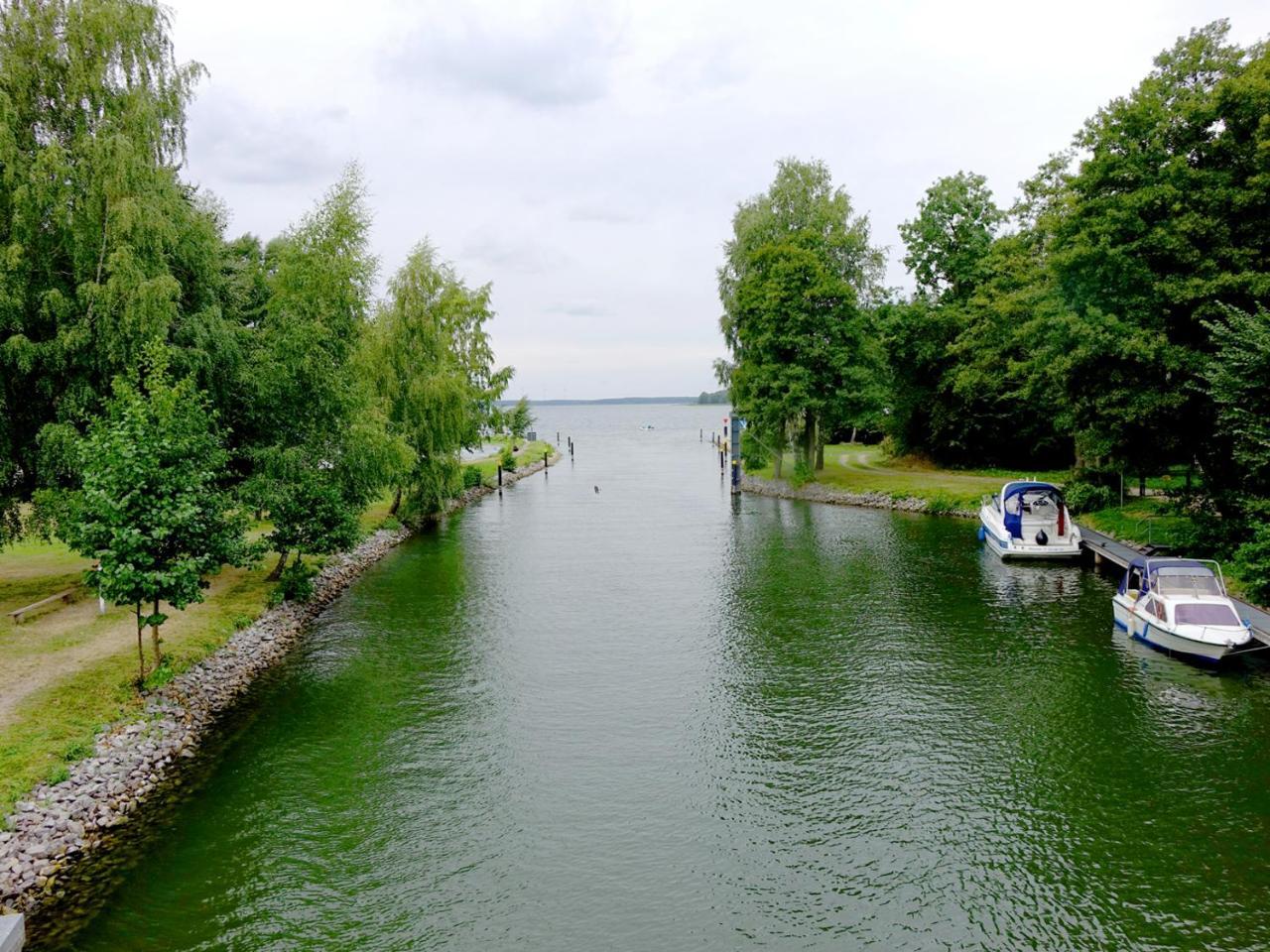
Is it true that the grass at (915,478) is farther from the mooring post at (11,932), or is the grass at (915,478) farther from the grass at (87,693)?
the mooring post at (11,932)

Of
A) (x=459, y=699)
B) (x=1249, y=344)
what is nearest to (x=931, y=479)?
(x=1249, y=344)

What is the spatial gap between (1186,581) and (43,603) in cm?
3198

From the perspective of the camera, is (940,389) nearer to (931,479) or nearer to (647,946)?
(931,479)

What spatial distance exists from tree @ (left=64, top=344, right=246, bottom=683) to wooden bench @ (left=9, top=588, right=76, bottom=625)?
16.7 ft

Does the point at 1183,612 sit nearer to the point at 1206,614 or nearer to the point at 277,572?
the point at 1206,614

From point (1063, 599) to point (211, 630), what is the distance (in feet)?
89.1

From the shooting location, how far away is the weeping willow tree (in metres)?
39.4

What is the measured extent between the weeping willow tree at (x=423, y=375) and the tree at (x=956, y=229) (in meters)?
32.1

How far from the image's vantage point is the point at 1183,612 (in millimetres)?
22047

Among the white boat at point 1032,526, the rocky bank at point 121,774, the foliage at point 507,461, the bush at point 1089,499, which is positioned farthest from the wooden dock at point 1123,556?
the foliage at point 507,461

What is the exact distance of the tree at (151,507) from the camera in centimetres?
1680

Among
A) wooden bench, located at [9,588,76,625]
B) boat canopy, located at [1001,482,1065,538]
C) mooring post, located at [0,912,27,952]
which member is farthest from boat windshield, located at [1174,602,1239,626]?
wooden bench, located at [9,588,76,625]

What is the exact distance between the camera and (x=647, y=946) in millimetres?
11398

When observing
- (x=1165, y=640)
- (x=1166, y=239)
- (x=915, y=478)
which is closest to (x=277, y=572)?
(x=1165, y=640)
